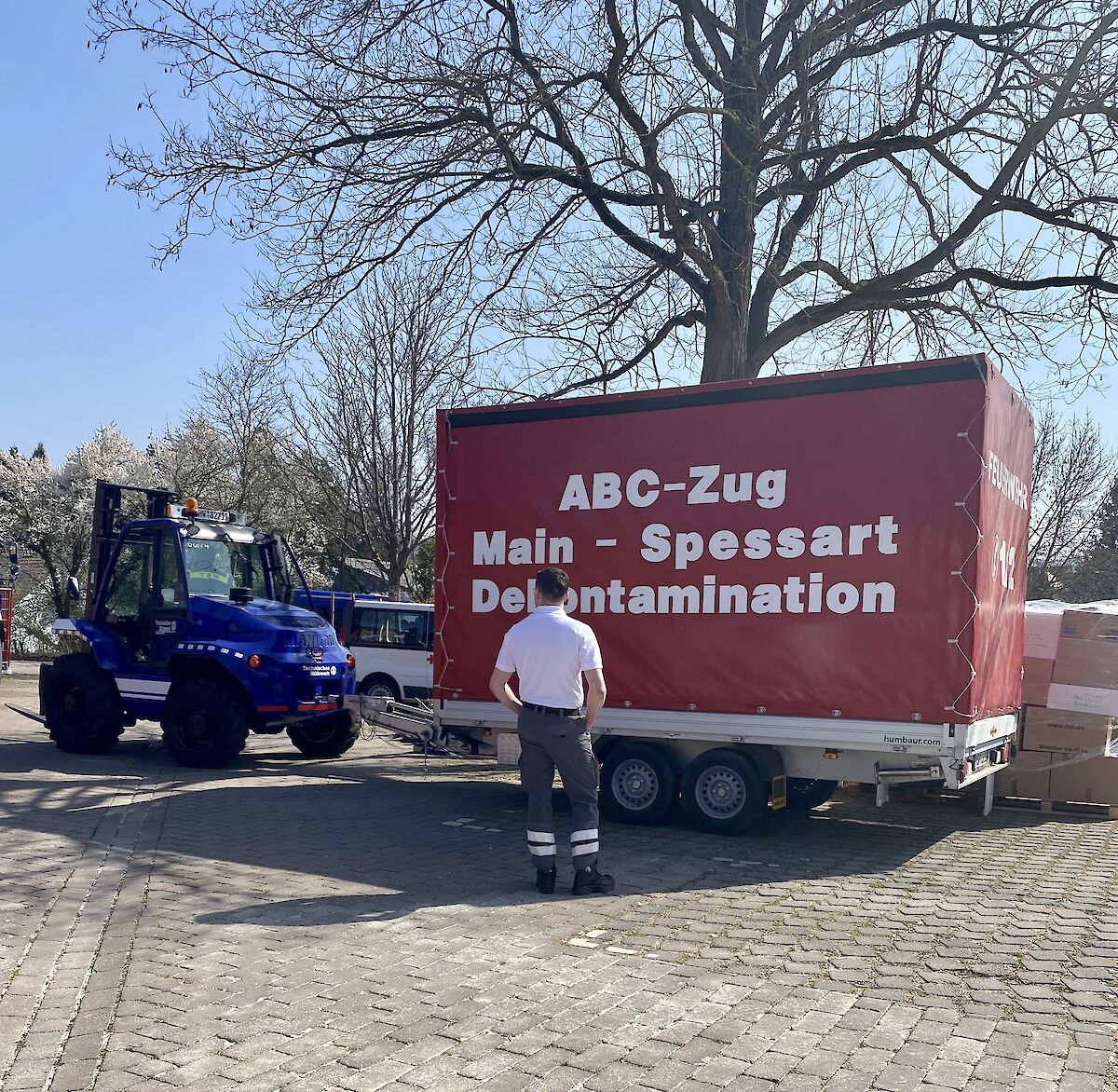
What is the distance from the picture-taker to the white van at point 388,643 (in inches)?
751

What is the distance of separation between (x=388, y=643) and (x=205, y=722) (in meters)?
7.03

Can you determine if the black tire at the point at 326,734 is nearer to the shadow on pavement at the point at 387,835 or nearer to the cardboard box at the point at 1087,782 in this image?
the shadow on pavement at the point at 387,835

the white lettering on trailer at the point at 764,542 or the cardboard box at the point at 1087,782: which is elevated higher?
the white lettering on trailer at the point at 764,542

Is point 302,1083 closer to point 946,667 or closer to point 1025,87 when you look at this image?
point 946,667

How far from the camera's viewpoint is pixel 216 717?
39.8 feet

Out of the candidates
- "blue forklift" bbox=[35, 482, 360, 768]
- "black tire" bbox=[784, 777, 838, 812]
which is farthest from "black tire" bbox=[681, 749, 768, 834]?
"blue forklift" bbox=[35, 482, 360, 768]

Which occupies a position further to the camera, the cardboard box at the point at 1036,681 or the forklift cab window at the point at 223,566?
the forklift cab window at the point at 223,566

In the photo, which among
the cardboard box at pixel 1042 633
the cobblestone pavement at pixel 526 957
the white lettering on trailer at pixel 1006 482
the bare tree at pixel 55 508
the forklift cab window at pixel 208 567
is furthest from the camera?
the bare tree at pixel 55 508

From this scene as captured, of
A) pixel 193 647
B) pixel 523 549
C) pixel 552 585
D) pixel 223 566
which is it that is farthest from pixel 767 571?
pixel 223 566

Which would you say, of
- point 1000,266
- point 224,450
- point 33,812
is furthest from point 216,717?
point 224,450

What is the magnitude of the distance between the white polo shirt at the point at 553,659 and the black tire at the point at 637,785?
2.61 m

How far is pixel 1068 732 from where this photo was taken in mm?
10953

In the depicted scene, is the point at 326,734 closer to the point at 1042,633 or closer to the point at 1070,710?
the point at 1042,633

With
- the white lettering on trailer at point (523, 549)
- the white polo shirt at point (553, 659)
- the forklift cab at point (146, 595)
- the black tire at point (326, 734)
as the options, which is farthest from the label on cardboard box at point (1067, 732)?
the forklift cab at point (146, 595)
